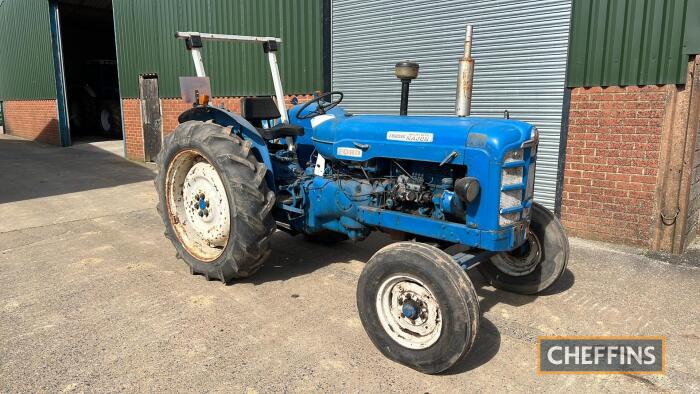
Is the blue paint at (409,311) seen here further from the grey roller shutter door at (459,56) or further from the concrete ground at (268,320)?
the grey roller shutter door at (459,56)

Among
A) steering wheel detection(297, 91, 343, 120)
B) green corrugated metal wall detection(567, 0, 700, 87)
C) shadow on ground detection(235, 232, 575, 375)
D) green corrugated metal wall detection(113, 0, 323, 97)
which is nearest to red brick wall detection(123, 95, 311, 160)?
green corrugated metal wall detection(113, 0, 323, 97)

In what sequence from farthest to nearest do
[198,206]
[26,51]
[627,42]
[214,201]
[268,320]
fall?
1. [26,51]
2. [627,42]
3. [198,206]
4. [214,201]
5. [268,320]

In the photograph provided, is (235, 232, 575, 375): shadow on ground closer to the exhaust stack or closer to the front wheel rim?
the front wheel rim

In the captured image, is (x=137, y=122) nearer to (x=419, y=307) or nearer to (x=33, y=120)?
(x=33, y=120)

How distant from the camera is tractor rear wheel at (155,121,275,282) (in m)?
3.89

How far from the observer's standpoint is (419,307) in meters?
3.01

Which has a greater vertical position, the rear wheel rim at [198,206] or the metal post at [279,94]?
the metal post at [279,94]

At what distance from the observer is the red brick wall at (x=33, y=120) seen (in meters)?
15.4

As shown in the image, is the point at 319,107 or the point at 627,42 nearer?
the point at 319,107

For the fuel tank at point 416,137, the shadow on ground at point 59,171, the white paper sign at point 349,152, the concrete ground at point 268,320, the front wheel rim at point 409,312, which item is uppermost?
the fuel tank at point 416,137

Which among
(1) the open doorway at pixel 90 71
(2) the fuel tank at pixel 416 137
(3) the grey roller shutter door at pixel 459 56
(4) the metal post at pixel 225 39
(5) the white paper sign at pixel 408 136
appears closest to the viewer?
(2) the fuel tank at pixel 416 137

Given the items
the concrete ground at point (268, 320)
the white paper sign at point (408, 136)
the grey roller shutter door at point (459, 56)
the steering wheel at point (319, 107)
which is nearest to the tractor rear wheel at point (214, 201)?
the concrete ground at point (268, 320)

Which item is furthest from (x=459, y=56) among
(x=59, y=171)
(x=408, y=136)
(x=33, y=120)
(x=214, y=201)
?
(x=33, y=120)

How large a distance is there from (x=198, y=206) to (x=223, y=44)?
6.17 m
